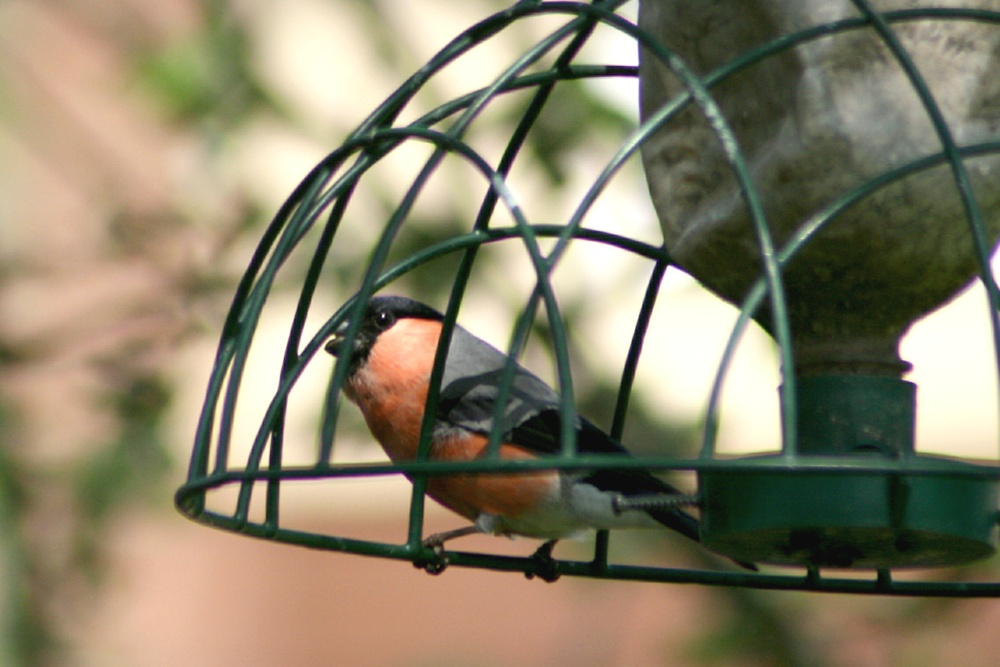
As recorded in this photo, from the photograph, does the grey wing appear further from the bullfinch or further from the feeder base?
the feeder base

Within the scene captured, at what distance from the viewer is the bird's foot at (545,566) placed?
2.77 m

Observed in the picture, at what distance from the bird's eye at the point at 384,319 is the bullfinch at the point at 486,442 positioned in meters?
0.04

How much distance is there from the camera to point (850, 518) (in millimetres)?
2119

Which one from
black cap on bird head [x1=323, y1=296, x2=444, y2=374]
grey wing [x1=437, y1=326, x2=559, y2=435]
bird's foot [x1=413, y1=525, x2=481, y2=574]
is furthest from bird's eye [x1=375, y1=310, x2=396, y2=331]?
bird's foot [x1=413, y1=525, x2=481, y2=574]

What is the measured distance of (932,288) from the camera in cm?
237

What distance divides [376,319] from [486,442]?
0.60 meters

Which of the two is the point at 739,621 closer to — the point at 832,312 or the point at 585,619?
the point at 585,619

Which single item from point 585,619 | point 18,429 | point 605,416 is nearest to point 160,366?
point 18,429

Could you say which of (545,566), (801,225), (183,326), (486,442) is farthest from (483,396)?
(183,326)

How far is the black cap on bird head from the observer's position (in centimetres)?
332

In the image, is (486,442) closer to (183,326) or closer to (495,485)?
(495,485)

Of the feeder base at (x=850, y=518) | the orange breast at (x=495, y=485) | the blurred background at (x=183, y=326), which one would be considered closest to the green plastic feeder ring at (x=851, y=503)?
the feeder base at (x=850, y=518)

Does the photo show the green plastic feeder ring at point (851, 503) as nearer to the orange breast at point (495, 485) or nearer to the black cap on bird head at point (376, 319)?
the orange breast at point (495, 485)

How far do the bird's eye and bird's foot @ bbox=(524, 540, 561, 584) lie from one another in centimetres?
70
